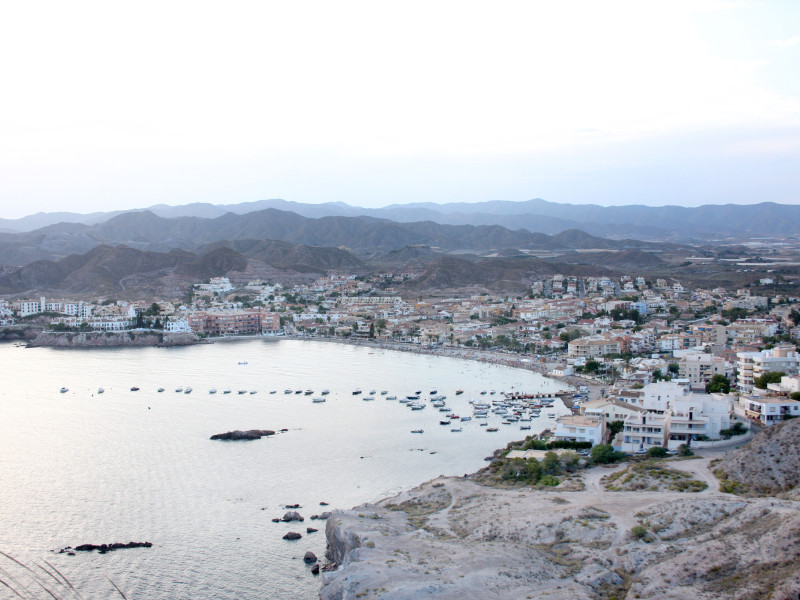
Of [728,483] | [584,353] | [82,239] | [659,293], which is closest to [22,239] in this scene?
[82,239]

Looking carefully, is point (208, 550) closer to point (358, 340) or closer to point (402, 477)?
point (402, 477)

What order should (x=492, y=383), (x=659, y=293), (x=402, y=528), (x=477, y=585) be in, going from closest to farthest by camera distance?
(x=477, y=585)
(x=402, y=528)
(x=492, y=383)
(x=659, y=293)

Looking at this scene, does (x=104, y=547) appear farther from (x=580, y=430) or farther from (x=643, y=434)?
(x=643, y=434)

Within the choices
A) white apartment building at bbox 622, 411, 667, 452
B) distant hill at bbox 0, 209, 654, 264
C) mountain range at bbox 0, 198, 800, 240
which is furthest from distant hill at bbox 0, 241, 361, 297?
mountain range at bbox 0, 198, 800, 240

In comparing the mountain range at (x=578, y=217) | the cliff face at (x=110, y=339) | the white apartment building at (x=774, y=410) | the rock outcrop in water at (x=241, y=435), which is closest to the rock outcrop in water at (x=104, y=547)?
the rock outcrop in water at (x=241, y=435)

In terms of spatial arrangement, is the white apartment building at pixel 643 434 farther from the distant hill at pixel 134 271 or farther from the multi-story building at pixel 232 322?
the distant hill at pixel 134 271

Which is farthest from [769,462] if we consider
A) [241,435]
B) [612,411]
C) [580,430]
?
[241,435]

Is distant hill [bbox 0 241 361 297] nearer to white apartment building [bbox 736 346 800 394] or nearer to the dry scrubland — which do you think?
white apartment building [bbox 736 346 800 394]
